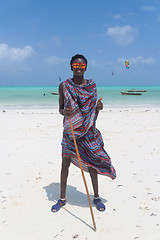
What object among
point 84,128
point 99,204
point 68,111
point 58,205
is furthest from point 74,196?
point 68,111

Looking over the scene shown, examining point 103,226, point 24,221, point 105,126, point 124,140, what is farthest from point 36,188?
point 105,126

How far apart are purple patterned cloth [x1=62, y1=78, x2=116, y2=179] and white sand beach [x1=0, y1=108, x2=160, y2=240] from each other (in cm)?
64

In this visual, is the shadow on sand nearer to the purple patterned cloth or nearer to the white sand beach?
the white sand beach

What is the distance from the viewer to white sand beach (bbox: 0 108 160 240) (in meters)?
2.70

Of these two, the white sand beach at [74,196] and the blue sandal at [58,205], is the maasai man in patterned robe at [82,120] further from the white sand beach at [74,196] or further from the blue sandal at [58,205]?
the white sand beach at [74,196]

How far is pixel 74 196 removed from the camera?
143 inches

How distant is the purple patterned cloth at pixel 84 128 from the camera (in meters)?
2.95

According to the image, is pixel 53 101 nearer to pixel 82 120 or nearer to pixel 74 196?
pixel 74 196

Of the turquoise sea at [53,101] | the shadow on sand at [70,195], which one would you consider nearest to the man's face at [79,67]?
the shadow on sand at [70,195]

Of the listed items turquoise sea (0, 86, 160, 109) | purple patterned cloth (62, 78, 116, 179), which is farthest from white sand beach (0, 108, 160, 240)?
turquoise sea (0, 86, 160, 109)

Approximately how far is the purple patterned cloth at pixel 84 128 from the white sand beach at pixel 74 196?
0.64 metres

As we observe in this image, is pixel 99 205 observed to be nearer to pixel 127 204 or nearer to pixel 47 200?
pixel 127 204

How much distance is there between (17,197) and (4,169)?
4.32 ft

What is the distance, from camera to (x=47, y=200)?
348 centimetres
